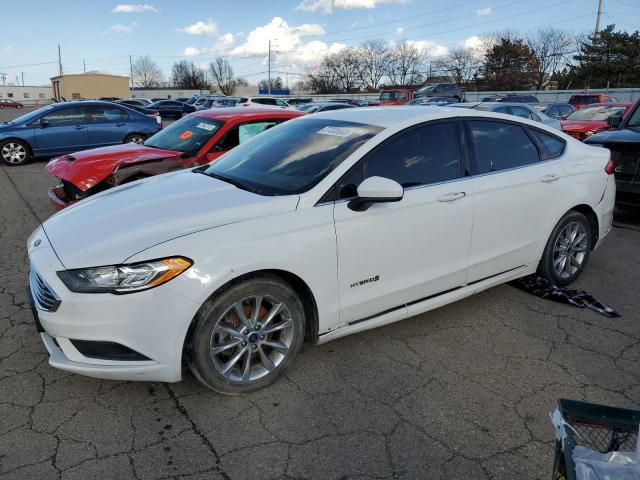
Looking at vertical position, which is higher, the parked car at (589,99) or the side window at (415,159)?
the parked car at (589,99)

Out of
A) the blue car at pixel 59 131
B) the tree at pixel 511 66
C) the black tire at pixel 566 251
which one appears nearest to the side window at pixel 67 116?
the blue car at pixel 59 131

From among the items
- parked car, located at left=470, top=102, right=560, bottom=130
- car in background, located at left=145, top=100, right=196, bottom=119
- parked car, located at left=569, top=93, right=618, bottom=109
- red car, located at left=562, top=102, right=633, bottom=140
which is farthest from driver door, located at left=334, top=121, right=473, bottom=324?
car in background, located at left=145, top=100, right=196, bottom=119

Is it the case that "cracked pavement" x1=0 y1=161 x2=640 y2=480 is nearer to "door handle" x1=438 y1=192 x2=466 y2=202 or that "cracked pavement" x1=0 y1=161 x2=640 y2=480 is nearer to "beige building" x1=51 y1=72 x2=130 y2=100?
"door handle" x1=438 y1=192 x2=466 y2=202

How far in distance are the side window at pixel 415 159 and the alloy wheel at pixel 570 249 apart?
1484 mm

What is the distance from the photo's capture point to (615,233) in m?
6.48

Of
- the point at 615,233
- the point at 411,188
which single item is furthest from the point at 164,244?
the point at 615,233

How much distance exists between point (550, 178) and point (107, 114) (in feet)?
36.4

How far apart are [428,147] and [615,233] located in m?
4.29

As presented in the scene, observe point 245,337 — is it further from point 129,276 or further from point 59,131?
point 59,131

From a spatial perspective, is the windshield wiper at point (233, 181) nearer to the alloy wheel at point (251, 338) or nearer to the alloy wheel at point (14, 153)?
the alloy wheel at point (251, 338)

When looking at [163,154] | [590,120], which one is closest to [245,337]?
[163,154]

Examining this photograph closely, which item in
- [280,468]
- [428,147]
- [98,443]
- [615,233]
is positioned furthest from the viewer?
[615,233]

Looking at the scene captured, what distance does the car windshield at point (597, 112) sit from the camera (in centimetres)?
1297

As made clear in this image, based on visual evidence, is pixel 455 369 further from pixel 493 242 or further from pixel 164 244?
pixel 164 244
